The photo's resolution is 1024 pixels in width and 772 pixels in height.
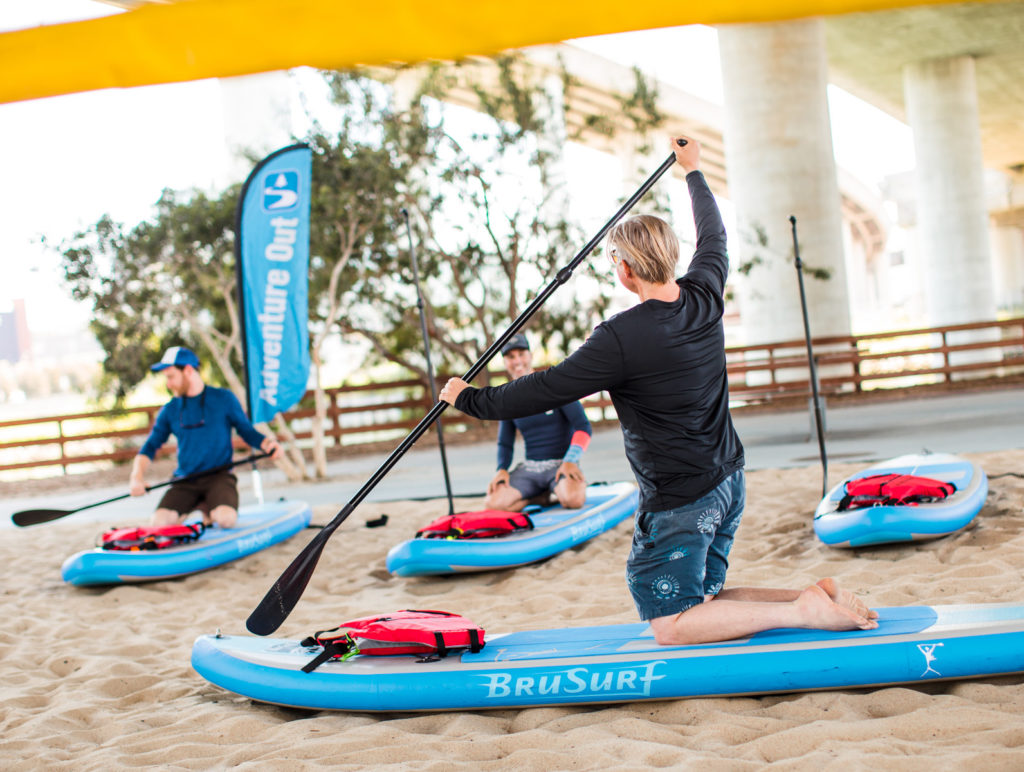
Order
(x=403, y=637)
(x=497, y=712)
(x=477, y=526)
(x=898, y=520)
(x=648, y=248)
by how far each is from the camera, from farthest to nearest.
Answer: (x=477, y=526), (x=898, y=520), (x=403, y=637), (x=497, y=712), (x=648, y=248)

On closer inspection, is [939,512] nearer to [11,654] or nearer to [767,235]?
[11,654]

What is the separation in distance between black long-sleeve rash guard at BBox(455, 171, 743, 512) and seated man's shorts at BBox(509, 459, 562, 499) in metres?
2.78

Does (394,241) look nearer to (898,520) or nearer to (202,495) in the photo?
(202,495)

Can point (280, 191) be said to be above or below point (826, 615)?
above

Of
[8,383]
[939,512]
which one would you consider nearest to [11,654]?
[939,512]

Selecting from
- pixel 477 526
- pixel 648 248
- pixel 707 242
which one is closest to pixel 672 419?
pixel 648 248

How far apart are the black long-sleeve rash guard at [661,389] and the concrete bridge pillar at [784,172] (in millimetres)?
12077

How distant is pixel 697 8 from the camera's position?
2457 mm

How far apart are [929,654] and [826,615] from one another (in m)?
0.30

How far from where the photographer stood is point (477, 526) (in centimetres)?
491

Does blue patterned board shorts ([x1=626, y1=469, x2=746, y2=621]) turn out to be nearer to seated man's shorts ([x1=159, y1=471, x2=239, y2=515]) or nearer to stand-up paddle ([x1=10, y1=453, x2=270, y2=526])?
stand-up paddle ([x1=10, y1=453, x2=270, y2=526])

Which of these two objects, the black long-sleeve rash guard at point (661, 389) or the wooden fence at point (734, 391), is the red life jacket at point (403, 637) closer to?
the black long-sleeve rash guard at point (661, 389)

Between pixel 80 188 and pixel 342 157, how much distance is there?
4.61 meters

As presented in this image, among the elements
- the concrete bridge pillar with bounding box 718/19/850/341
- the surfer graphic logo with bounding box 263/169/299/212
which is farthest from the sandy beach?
the concrete bridge pillar with bounding box 718/19/850/341
